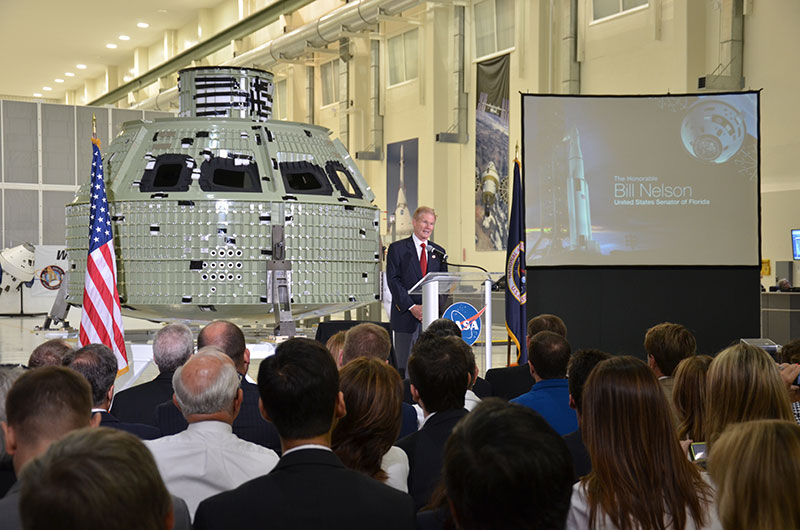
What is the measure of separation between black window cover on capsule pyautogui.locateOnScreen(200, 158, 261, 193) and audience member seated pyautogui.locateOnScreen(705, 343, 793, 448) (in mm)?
5689

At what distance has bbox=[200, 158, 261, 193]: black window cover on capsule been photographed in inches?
322

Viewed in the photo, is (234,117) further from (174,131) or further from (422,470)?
(422,470)

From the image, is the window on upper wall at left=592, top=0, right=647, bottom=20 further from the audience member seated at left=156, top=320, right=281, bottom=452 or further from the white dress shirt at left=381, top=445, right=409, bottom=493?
the white dress shirt at left=381, top=445, right=409, bottom=493

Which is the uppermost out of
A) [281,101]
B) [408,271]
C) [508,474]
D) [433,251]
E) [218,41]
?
[218,41]

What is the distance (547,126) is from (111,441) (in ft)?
31.9

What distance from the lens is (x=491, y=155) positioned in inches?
779

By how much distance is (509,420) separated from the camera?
171cm

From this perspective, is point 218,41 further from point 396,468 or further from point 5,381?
point 396,468

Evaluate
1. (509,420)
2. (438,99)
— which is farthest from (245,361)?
(438,99)

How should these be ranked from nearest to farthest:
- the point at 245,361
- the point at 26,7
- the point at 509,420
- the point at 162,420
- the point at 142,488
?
the point at 142,488 → the point at 509,420 → the point at 162,420 → the point at 245,361 → the point at 26,7

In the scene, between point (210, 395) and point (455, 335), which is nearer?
point (210, 395)

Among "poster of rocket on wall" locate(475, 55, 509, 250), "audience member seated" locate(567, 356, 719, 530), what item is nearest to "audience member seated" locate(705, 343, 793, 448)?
"audience member seated" locate(567, 356, 719, 530)

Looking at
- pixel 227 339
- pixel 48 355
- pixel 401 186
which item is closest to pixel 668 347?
pixel 227 339

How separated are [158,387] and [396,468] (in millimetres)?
1853
